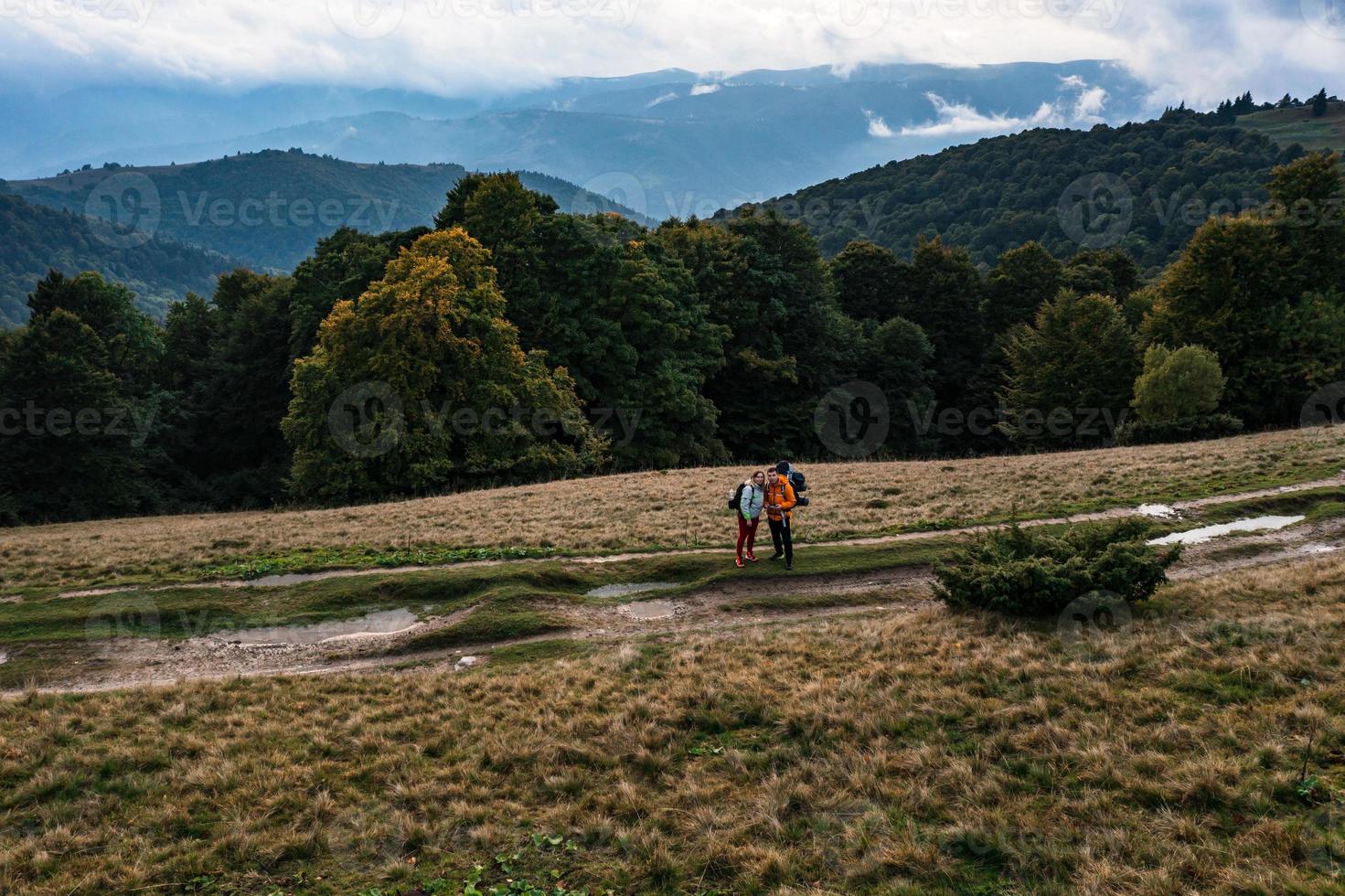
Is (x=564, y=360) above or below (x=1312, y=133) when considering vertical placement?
below

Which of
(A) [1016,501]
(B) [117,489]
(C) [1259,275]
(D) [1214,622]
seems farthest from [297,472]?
(C) [1259,275]

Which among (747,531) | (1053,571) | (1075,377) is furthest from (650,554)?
(1075,377)

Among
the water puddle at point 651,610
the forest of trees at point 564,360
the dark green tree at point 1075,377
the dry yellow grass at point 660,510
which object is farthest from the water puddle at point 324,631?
the dark green tree at point 1075,377

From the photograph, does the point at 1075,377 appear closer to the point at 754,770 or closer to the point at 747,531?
the point at 747,531

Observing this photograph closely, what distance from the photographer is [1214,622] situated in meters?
12.6

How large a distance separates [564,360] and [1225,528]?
34345mm

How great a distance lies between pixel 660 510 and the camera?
84.1ft

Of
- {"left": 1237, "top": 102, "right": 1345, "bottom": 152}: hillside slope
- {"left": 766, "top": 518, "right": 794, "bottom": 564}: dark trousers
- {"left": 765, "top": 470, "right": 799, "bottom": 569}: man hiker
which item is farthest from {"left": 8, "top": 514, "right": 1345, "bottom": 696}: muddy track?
{"left": 1237, "top": 102, "right": 1345, "bottom": 152}: hillside slope

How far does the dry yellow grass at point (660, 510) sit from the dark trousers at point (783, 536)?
2737 millimetres

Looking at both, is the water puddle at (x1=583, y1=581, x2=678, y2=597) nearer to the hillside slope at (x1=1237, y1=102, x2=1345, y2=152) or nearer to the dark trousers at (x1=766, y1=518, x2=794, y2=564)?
the dark trousers at (x1=766, y1=518, x2=794, y2=564)

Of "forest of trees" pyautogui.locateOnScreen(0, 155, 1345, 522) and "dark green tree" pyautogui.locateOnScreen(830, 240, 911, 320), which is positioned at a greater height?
"dark green tree" pyautogui.locateOnScreen(830, 240, 911, 320)

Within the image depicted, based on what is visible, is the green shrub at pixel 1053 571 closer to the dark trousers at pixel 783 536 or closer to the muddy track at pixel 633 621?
the muddy track at pixel 633 621

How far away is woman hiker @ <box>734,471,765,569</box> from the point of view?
1867 cm

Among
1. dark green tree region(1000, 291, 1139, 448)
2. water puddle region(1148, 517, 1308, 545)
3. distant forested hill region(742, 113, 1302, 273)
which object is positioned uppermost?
distant forested hill region(742, 113, 1302, 273)
